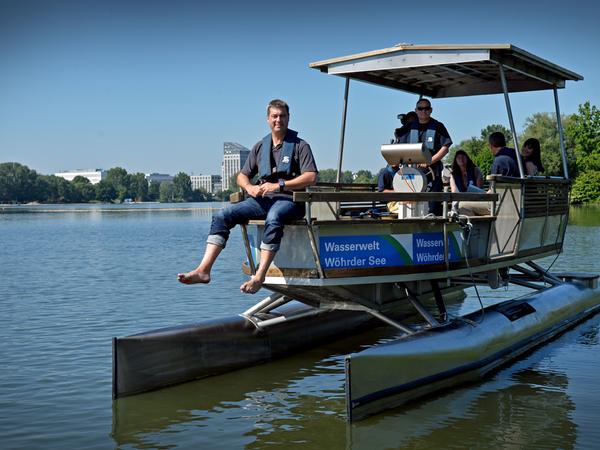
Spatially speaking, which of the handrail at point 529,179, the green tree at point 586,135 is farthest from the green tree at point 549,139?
the handrail at point 529,179

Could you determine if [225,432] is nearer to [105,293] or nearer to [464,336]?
[464,336]

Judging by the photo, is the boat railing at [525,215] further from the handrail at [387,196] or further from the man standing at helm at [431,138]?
the man standing at helm at [431,138]

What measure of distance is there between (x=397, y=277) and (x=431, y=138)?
2.83 m

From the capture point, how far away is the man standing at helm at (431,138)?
1140cm

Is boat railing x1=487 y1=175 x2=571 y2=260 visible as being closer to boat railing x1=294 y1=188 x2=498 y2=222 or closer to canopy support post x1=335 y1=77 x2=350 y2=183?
boat railing x1=294 y1=188 x2=498 y2=222

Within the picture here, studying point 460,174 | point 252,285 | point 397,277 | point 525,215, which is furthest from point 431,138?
point 252,285

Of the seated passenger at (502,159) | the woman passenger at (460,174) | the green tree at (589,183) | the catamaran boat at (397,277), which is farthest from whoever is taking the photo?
the green tree at (589,183)

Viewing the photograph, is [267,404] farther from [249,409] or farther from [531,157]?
[531,157]

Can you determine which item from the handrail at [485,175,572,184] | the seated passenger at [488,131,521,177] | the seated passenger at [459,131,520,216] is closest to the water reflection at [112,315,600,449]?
the seated passenger at [459,131,520,216]

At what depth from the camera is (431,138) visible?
450 inches

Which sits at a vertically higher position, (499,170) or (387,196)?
(499,170)

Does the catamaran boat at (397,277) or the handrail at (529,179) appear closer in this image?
the catamaran boat at (397,277)

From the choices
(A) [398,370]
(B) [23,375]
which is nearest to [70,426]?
(B) [23,375]

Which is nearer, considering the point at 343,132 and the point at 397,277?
the point at 397,277
